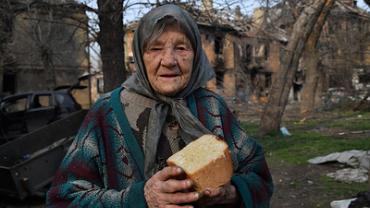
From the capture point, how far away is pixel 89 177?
173 cm

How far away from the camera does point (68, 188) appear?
1713mm

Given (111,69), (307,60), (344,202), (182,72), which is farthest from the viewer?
(307,60)

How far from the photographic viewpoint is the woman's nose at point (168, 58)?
5.90 ft

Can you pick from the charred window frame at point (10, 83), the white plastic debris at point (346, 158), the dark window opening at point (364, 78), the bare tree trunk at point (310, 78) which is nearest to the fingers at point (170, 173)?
the white plastic debris at point (346, 158)

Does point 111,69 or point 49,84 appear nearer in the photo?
point 111,69

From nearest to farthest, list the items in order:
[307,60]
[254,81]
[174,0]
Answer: [174,0]
[307,60]
[254,81]

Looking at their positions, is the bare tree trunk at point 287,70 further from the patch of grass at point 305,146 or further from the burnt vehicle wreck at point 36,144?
the burnt vehicle wreck at point 36,144

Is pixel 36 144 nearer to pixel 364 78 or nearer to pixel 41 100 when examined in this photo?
pixel 41 100

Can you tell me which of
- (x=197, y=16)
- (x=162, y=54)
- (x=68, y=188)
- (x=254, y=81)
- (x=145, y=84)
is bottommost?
(x=254, y=81)

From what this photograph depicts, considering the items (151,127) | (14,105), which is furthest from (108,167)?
(14,105)

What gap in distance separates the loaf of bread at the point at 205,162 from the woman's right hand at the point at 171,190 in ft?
0.13

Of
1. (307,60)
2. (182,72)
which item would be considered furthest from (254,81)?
(182,72)

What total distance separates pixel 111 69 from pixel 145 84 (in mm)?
5566

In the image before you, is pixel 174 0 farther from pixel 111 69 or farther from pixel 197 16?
pixel 111 69
